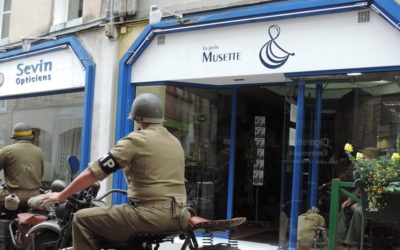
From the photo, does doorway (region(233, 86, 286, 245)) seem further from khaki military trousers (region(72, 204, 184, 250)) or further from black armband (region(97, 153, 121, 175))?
black armband (region(97, 153, 121, 175))

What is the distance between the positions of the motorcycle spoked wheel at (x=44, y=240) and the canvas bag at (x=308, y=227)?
136 inches

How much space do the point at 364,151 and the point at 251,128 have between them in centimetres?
299

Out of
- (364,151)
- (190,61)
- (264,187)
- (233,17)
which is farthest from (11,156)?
(264,187)

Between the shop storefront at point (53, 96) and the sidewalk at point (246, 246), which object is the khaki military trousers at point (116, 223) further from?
the shop storefront at point (53, 96)

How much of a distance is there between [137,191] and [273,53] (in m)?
3.92

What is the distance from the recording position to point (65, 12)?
35.4 ft

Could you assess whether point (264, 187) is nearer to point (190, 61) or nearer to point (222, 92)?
point (222, 92)

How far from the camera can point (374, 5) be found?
20.9 ft

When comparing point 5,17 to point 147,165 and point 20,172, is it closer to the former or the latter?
point 20,172

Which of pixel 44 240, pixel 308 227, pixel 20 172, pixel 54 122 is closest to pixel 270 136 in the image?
pixel 308 227

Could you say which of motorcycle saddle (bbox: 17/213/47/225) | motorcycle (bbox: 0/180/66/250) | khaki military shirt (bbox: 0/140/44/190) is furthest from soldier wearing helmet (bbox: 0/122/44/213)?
motorcycle saddle (bbox: 17/213/47/225)

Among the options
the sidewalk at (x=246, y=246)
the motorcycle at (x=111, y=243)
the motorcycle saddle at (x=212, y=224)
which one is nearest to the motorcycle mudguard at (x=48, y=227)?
the motorcycle at (x=111, y=243)

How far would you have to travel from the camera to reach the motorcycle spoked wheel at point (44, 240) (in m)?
5.07

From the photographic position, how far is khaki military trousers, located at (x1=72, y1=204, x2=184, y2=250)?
3867 mm
